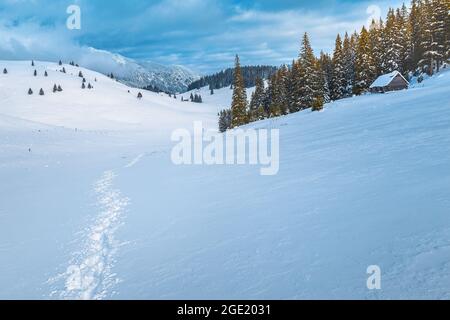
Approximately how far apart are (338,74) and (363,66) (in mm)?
5005

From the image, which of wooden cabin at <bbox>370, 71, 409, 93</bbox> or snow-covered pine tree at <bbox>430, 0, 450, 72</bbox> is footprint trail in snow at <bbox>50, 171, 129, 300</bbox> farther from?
snow-covered pine tree at <bbox>430, 0, 450, 72</bbox>

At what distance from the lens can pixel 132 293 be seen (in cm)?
680

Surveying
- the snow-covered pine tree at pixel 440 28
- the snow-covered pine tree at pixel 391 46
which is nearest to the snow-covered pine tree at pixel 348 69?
the snow-covered pine tree at pixel 391 46

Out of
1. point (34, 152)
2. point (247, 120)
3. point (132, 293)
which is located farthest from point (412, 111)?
point (247, 120)

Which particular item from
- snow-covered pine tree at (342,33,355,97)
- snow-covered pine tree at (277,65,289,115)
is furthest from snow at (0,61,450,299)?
snow-covered pine tree at (277,65,289,115)

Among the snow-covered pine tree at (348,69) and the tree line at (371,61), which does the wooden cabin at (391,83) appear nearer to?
the tree line at (371,61)

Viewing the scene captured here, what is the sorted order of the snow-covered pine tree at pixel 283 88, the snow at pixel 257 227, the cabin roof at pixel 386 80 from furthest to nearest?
the snow-covered pine tree at pixel 283 88, the cabin roof at pixel 386 80, the snow at pixel 257 227

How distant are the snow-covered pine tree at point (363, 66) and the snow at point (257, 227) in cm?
4044

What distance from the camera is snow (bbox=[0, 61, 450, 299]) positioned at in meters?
6.14

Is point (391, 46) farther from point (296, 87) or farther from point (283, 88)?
point (283, 88)

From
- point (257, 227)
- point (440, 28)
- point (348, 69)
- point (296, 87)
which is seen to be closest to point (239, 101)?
point (296, 87)

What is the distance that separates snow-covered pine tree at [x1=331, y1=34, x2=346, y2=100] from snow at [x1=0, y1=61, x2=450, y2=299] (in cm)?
4366

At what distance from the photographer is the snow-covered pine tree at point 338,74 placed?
202 feet

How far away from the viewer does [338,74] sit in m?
62.4
